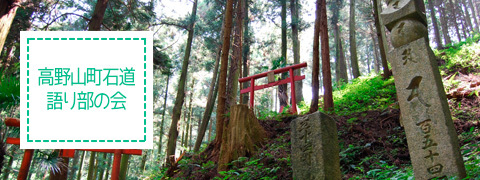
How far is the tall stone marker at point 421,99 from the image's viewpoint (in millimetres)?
3183

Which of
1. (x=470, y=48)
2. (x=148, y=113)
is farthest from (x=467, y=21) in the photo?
(x=148, y=113)

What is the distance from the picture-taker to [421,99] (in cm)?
346

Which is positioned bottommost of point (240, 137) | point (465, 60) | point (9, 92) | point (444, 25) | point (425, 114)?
point (425, 114)

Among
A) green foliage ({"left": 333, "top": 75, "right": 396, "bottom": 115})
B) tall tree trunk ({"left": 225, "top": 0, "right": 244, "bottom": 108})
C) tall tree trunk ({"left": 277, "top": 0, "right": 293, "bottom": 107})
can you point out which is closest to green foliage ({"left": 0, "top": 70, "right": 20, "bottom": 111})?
tall tree trunk ({"left": 225, "top": 0, "right": 244, "bottom": 108})

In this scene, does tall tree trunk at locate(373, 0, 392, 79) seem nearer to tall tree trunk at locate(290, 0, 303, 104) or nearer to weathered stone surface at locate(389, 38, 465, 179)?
tall tree trunk at locate(290, 0, 303, 104)

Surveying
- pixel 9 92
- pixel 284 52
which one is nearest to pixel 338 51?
pixel 284 52

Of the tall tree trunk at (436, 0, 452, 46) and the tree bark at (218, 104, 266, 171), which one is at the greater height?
the tall tree trunk at (436, 0, 452, 46)

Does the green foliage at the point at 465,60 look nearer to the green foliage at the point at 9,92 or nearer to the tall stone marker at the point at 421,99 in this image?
the tall stone marker at the point at 421,99

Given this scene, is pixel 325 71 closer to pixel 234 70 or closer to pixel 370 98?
pixel 234 70

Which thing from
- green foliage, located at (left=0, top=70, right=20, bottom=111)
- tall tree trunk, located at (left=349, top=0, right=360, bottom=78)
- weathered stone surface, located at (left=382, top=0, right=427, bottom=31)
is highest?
tall tree trunk, located at (left=349, top=0, right=360, bottom=78)

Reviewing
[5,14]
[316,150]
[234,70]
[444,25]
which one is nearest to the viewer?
[316,150]

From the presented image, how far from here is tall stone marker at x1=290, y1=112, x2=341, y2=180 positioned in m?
3.51

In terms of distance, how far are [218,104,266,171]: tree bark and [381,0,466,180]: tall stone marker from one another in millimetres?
2926

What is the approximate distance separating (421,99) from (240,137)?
3192 mm
